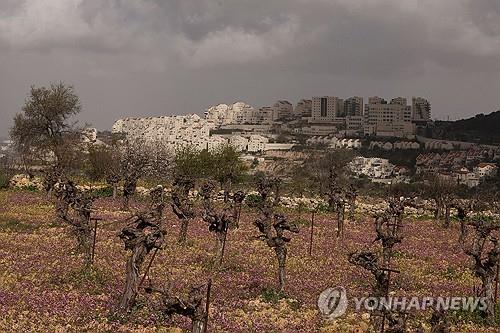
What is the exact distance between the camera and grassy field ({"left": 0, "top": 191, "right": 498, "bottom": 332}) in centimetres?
1500

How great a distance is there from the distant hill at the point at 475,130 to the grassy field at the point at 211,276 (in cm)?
14164

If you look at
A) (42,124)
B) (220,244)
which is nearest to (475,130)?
(42,124)

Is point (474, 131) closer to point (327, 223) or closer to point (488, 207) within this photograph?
point (488, 207)

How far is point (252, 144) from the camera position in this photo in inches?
7416

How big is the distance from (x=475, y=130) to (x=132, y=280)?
176m

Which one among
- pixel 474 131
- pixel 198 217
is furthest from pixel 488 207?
pixel 474 131

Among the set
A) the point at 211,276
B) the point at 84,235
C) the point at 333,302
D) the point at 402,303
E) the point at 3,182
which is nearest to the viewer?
the point at 402,303

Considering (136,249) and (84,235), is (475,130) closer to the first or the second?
(84,235)

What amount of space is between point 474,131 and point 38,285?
17375cm

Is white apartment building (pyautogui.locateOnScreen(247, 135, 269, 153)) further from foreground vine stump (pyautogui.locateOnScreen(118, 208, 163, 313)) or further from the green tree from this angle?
foreground vine stump (pyautogui.locateOnScreen(118, 208, 163, 313))

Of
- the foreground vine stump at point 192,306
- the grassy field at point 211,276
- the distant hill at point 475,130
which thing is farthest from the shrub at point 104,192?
the distant hill at point 475,130

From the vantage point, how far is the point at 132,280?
15.5 m

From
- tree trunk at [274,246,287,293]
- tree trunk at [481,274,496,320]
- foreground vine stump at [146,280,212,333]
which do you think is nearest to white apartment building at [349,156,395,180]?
tree trunk at [274,246,287,293]

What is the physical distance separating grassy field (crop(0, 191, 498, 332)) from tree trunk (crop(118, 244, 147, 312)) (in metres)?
0.34
